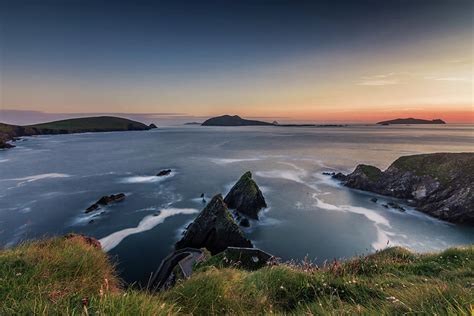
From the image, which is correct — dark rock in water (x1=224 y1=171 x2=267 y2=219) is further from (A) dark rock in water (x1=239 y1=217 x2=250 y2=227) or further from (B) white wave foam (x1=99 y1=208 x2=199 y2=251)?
(B) white wave foam (x1=99 y1=208 x2=199 y2=251)

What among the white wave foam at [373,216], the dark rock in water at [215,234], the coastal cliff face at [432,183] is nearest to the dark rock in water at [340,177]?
the coastal cliff face at [432,183]

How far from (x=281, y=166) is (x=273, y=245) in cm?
4863

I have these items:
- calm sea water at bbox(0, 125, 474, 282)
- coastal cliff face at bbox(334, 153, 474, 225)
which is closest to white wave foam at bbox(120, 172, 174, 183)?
calm sea water at bbox(0, 125, 474, 282)

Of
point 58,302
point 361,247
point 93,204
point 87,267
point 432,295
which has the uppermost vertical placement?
point 58,302

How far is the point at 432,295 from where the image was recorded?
11.6 feet

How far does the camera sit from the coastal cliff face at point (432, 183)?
3503 cm

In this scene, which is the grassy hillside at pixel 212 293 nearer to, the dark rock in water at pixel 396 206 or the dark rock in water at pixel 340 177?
the dark rock in water at pixel 396 206

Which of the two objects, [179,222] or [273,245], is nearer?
[273,245]

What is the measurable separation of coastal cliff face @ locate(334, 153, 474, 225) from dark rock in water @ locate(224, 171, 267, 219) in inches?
990

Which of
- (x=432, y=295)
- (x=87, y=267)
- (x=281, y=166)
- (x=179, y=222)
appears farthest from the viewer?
(x=281, y=166)

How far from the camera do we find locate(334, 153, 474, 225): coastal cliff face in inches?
1379

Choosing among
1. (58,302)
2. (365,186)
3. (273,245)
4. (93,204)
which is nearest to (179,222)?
(273,245)

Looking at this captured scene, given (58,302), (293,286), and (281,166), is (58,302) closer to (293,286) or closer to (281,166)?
(293,286)

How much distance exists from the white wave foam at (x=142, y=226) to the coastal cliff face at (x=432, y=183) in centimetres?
3665
